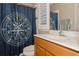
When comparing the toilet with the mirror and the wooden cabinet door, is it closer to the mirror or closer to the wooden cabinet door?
the wooden cabinet door

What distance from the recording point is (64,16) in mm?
1809

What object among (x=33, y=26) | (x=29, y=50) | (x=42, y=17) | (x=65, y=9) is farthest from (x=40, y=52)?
(x=65, y=9)

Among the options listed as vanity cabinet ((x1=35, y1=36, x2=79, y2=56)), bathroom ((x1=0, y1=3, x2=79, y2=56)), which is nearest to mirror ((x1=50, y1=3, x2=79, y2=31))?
bathroom ((x1=0, y1=3, x2=79, y2=56))

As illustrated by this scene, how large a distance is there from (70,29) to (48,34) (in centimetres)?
26

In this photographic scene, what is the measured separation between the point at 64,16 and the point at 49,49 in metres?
0.43

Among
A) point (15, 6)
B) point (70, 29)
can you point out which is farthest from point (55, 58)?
point (15, 6)

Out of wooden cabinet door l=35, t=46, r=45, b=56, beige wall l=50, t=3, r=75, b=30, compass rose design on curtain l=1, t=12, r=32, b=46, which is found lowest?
wooden cabinet door l=35, t=46, r=45, b=56

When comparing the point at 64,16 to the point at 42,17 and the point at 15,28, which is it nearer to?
the point at 42,17

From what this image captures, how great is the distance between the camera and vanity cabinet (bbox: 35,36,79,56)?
1.49 meters

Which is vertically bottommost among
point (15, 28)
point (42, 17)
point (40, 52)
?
point (40, 52)

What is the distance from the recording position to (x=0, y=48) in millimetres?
1798

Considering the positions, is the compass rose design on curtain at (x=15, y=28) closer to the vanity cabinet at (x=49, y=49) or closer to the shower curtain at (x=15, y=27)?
the shower curtain at (x=15, y=27)

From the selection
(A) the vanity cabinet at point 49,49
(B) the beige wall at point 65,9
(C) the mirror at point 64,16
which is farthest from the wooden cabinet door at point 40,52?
(B) the beige wall at point 65,9

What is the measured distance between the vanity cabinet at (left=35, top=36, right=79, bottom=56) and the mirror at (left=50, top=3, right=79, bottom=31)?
207mm
